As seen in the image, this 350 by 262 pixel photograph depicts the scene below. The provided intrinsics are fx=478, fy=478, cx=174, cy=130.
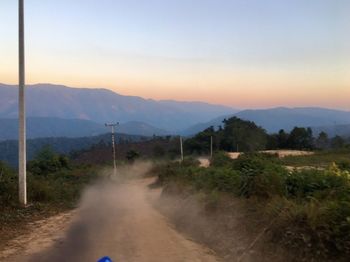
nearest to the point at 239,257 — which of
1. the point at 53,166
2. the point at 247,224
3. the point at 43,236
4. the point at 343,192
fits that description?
the point at 247,224

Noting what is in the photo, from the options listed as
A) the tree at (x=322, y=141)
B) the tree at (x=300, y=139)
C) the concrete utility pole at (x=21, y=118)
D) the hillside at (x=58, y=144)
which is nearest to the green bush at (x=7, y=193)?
the concrete utility pole at (x=21, y=118)

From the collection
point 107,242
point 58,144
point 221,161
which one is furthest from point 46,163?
point 58,144

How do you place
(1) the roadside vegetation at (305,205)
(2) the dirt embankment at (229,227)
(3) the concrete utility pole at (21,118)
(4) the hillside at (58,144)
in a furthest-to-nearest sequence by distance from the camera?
(4) the hillside at (58,144), (3) the concrete utility pole at (21,118), (2) the dirt embankment at (229,227), (1) the roadside vegetation at (305,205)

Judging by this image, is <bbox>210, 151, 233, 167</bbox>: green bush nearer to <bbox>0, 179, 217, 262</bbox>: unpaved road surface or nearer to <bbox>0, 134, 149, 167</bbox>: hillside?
<bbox>0, 179, 217, 262</bbox>: unpaved road surface

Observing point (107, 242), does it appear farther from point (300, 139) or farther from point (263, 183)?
point (300, 139)

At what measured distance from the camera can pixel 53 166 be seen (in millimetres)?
58938

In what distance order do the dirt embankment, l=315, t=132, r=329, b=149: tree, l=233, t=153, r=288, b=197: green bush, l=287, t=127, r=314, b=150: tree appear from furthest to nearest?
1. l=315, t=132, r=329, b=149: tree
2. l=287, t=127, r=314, b=150: tree
3. l=233, t=153, r=288, b=197: green bush
4. the dirt embankment

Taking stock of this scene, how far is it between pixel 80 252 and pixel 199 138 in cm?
8286

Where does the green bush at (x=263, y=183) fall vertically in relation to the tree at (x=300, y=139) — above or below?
above

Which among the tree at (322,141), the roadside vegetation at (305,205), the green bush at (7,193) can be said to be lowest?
the tree at (322,141)

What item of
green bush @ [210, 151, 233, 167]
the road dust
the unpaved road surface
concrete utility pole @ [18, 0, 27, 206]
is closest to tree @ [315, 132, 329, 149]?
green bush @ [210, 151, 233, 167]

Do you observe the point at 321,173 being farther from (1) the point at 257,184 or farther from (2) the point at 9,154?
(2) the point at 9,154

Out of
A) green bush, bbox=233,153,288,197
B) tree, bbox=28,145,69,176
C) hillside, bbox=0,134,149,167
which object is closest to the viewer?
green bush, bbox=233,153,288,197

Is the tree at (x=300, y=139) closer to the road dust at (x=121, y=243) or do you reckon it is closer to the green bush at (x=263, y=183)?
the road dust at (x=121, y=243)
